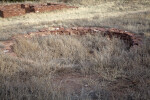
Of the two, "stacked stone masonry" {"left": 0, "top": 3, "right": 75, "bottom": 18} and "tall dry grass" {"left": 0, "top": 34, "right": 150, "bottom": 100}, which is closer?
"tall dry grass" {"left": 0, "top": 34, "right": 150, "bottom": 100}

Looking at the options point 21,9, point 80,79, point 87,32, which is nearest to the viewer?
point 80,79

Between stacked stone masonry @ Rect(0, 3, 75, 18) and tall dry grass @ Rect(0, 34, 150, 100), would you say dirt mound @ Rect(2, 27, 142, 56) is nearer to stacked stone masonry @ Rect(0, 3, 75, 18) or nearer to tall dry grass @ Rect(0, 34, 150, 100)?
tall dry grass @ Rect(0, 34, 150, 100)

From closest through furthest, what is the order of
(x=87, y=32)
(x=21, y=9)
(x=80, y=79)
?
(x=80, y=79) → (x=87, y=32) → (x=21, y=9)

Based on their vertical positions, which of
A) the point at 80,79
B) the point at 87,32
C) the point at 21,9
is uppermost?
the point at 21,9

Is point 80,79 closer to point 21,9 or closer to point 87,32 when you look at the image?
point 87,32

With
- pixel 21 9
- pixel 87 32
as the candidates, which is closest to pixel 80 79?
pixel 87 32

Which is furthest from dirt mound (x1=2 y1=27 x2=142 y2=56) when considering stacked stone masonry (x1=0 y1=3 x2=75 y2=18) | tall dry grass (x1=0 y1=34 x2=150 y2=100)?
stacked stone masonry (x1=0 y1=3 x2=75 y2=18)

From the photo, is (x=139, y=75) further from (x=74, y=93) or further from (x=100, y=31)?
(x=100, y=31)

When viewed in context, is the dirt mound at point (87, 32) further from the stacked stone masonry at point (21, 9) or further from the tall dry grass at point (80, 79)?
the stacked stone masonry at point (21, 9)

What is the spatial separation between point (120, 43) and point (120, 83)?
295 centimetres

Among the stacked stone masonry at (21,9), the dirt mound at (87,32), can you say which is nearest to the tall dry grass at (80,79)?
the dirt mound at (87,32)

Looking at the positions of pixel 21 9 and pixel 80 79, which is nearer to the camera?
pixel 80 79

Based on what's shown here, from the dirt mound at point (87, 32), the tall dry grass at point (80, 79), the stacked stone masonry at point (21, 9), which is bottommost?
the tall dry grass at point (80, 79)

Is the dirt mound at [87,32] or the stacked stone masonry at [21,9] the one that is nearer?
the dirt mound at [87,32]
